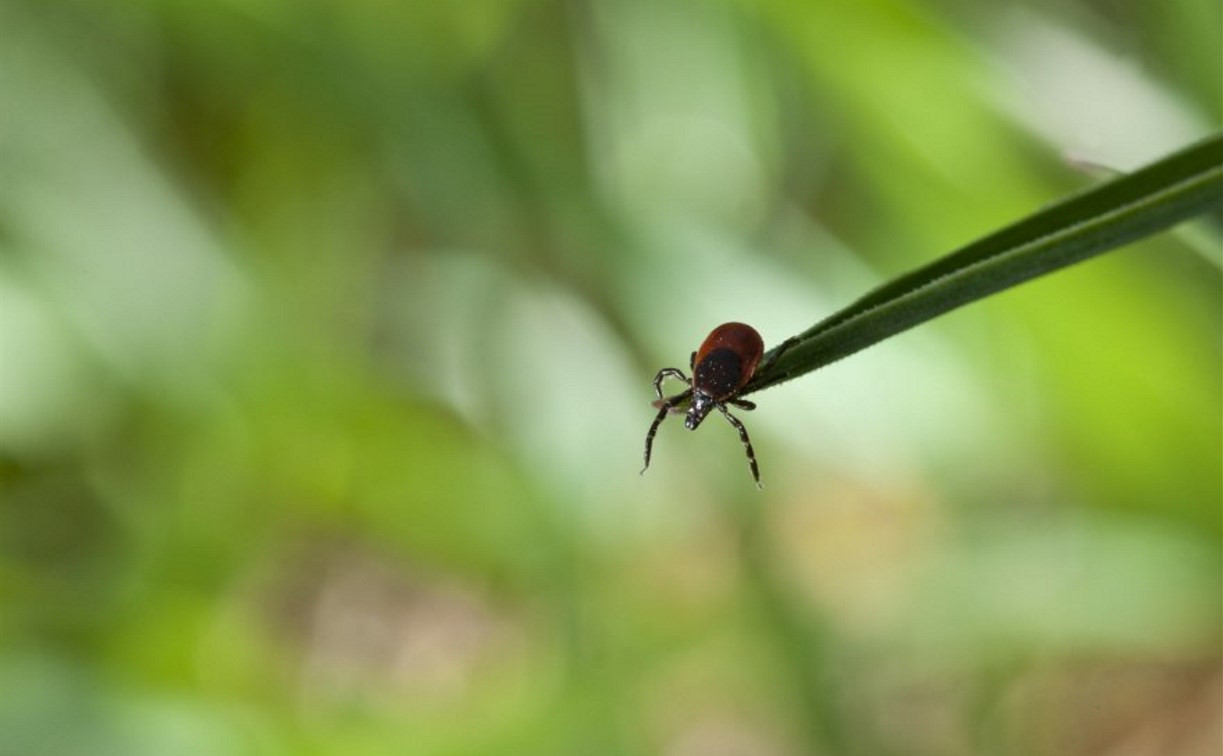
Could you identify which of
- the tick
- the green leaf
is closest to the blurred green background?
the tick

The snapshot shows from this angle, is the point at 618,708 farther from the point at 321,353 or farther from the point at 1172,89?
the point at 1172,89

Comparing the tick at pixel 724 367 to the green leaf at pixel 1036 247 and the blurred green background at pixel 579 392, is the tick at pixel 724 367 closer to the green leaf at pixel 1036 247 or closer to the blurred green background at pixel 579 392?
the blurred green background at pixel 579 392

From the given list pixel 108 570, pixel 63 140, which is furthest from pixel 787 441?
pixel 63 140

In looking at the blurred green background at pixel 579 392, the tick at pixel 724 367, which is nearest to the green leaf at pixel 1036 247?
the tick at pixel 724 367

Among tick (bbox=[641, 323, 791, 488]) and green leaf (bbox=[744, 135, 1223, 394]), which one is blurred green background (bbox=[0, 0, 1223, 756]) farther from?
green leaf (bbox=[744, 135, 1223, 394])

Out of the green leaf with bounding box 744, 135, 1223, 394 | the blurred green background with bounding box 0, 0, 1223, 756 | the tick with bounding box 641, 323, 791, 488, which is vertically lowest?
the green leaf with bounding box 744, 135, 1223, 394
